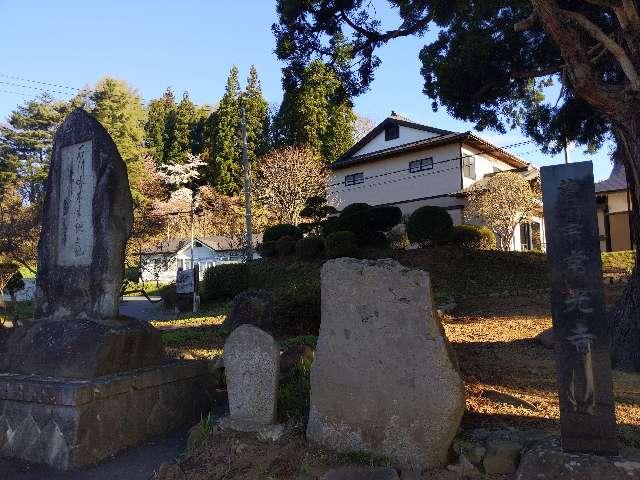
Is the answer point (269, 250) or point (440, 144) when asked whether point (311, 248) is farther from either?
point (440, 144)

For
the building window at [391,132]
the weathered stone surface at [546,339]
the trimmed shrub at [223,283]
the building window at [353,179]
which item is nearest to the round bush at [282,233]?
the trimmed shrub at [223,283]

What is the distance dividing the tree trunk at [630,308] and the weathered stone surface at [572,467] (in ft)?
11.7

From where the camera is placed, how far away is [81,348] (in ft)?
14.7

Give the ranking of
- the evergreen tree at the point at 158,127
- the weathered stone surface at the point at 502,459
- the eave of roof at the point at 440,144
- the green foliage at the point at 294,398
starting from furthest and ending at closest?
1. the evergreen tree at the point at 158,127
2. the eave of roof at the point at 440,144
3. the green foliage at the point at 294,398
4. the weathered stone surface at the point at 502,459

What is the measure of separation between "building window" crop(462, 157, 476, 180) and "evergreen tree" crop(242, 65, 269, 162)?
2174cm

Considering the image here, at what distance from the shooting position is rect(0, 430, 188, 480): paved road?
12.7 feet

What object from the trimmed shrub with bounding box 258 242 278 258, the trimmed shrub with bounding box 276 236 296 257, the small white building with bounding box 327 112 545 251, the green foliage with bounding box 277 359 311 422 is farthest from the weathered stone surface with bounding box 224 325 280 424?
the small white building with bounding box 327 112 545 251

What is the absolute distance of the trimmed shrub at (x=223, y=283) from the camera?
714 inches

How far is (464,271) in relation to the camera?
16094 mm

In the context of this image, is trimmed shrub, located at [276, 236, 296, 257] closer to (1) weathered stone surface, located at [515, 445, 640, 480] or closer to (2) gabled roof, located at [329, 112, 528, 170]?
(2) gabled roof, located at [329, 112, 528, 170]

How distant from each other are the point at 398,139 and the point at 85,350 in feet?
81.5

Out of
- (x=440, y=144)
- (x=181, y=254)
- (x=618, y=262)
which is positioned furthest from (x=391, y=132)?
(x=181, y=254)

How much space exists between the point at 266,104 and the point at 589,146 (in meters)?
37.8

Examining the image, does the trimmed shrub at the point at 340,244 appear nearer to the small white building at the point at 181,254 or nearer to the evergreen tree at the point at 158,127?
the small white building at the point at 181,254
